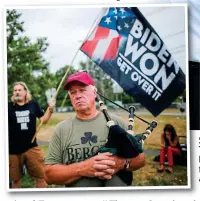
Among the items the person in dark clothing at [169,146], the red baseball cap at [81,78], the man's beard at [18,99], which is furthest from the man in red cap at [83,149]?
the man's beard at [18,99]

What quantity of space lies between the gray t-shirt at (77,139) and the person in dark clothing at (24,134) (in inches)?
3.9

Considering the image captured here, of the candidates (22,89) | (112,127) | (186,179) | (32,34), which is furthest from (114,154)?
(32,34)

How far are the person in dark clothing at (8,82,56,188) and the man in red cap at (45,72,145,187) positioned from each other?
79 millimetres

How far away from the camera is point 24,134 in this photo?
352cm

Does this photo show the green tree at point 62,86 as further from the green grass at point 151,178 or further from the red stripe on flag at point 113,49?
the green grass at point 151,178

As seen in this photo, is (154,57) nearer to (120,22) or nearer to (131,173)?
(120,22)

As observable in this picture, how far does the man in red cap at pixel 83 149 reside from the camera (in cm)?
349

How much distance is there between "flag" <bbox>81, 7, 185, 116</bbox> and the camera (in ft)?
11.6

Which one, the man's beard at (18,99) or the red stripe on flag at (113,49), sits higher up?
the red stripe on flag at (113,49)

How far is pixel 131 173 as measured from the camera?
3.53 metres

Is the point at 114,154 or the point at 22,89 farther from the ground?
the point at 22,89

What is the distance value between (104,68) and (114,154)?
614mm

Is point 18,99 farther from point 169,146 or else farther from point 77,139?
point 169,146

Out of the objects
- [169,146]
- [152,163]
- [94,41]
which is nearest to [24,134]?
[94,41]
